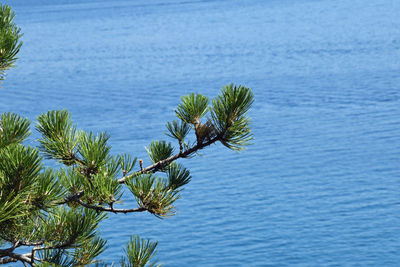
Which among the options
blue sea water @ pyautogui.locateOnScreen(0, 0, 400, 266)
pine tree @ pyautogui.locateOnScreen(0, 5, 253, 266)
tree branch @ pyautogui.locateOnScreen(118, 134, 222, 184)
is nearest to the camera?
pine tree @ pyautogui.locateOnScreen(0, 5, 253, 266)

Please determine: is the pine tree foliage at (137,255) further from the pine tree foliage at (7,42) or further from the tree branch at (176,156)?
the pine tree foliage at (7,42)

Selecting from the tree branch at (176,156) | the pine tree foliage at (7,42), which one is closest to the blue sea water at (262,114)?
the tree branch at (176,156)

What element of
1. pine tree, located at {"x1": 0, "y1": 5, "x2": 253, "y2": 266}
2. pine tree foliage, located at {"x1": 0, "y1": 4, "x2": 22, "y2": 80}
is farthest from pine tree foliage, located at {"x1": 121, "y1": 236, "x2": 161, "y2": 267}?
pine tree foliage, located at {"x1": 0, "y1": 4, "x2": 22, "y2": 80}

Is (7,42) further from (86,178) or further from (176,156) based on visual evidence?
(176,156)

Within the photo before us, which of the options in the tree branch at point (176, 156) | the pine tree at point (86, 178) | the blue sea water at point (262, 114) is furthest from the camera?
the blue sea water at point (262, 114)

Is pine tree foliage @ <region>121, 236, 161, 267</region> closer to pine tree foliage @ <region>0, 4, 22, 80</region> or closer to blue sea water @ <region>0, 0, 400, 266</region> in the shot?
pine tree foliage @ <region>0, 4, 22, 80</region>

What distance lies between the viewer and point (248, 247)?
843cm

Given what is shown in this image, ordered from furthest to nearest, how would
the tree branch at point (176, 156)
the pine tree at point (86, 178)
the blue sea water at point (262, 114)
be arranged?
the blue sea water at point (262, 114) → the tree branch at point (176, 156) → the pine tree at point (86, 178)

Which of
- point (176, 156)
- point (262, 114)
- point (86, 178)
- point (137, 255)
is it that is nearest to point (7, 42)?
point (86, 178)

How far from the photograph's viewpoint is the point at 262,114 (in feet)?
48.3

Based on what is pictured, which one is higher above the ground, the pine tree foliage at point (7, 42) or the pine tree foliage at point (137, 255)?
the pine tree foliage at point (7, 42)

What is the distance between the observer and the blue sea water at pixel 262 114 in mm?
8734

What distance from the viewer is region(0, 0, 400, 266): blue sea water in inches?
344

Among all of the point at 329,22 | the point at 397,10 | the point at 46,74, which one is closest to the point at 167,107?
the point at 46,74
